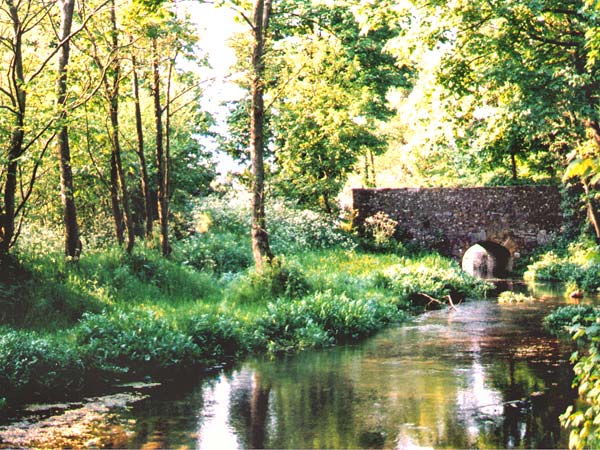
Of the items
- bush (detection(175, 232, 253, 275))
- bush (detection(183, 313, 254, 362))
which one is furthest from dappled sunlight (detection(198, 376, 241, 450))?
bush (detection(175, 232, 253, 275))

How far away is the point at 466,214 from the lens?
85.8 ft

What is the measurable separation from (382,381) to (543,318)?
680cm

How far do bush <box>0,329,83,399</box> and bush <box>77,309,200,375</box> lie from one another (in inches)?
13.6

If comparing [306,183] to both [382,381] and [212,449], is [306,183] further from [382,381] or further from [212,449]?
[212,449]

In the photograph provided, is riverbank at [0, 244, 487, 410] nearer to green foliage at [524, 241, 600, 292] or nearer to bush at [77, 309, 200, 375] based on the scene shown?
bush at [77, 309, 200, 375]

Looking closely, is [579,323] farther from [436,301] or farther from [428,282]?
[428,282]

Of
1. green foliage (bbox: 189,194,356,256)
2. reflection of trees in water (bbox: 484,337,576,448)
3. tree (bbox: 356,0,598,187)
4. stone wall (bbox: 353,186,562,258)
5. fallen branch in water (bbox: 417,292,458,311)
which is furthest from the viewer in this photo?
stone wall (bbox: 353,186,562,258)

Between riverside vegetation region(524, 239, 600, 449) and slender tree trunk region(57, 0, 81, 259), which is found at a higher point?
slender tree trunk region(57, 0, 81, 259)

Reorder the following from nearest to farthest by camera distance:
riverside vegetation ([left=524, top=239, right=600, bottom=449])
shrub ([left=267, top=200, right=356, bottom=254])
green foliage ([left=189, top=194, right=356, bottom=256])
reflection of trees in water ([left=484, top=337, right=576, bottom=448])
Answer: riverside vegetation ([left=524, top=239, right=600, bottom=449]), reflection of trees in water ([left=484, top=337, right=576, bottom=448]), green foliage ([left=189, top=194, right=356, bottom=256]), shrub ([left=267, top=200, right=356, bottom=254])

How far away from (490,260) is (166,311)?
78.4 ft

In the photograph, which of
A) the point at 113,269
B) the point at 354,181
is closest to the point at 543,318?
the point at 113,269

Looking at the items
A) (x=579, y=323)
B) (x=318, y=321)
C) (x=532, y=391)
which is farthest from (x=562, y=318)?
(x=579, y=323)

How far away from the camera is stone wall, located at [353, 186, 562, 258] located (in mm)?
26047

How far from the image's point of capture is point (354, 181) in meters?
42.5
